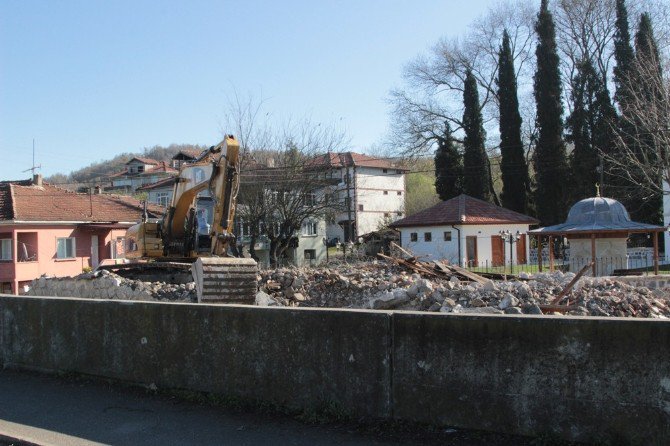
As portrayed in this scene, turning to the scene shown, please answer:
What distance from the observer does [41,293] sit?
16.2 metres

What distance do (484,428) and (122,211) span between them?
4644 centimetres

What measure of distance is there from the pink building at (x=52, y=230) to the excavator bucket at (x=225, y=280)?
30.4m

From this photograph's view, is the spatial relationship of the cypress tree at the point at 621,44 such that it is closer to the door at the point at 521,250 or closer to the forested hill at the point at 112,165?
the door at the point at 521,250

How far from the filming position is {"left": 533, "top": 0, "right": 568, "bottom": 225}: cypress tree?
52219 mm

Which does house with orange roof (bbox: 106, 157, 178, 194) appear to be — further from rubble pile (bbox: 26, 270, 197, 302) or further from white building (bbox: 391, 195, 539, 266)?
rubble pile (bbox: 26, 270, 197, 302)

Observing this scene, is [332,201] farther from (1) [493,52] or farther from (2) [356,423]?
(2) [356,423]

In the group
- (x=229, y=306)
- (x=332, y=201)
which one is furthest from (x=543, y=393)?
(x=332, y=201)

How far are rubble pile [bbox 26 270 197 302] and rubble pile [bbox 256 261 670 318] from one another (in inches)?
67.5

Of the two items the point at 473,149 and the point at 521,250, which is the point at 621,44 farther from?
the point at 521,250

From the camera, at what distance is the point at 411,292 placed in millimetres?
12219

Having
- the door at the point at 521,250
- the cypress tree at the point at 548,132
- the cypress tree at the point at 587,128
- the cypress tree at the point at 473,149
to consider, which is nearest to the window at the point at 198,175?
the door at the point at 521,250

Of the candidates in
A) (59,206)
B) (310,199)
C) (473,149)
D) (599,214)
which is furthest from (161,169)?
(599,214)

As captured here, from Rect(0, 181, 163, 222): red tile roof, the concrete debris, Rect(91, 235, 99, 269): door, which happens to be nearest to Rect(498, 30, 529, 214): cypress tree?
Rect(0, 181, 163, 222): red tile roof

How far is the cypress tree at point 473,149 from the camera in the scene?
55.8 m
